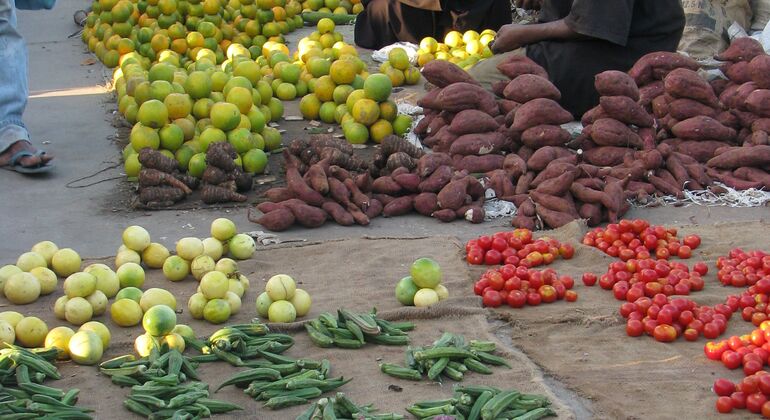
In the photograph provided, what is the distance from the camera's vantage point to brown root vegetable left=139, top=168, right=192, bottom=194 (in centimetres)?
588

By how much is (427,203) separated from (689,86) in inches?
83.9

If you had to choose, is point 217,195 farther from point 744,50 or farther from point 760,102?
point 744,50

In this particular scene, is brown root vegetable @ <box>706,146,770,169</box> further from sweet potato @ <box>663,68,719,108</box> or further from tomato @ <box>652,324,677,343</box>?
tomato @ <box>652,324,677,343</box>

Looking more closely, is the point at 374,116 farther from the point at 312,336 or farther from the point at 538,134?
the point at 312,336

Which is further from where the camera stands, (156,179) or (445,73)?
(445,73)

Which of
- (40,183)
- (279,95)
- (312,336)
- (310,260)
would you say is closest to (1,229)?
(40,183)

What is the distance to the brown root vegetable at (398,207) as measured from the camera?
579 centimetres

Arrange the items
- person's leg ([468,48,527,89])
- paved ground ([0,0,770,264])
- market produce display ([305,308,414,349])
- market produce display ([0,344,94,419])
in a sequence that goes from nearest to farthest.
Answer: market produce display ([0,344,94,419]), market produce display ([305,308,414,349]), paved ground ([0,0,770,264]), person's leg ([468,48,527,89])

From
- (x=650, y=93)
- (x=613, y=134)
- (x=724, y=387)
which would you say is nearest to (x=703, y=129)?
(x=650, y=93)

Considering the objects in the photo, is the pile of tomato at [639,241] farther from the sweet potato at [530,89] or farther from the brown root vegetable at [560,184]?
the sweet potato at [530,89]

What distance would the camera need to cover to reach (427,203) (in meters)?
5.74

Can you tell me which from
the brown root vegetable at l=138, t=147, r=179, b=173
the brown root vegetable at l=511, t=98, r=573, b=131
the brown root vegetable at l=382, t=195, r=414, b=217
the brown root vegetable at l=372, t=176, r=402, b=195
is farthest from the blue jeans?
the brown root vegetable at l=511, t=98, r=573, b=131

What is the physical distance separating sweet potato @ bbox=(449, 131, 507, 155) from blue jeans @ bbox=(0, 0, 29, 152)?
9.66 ft

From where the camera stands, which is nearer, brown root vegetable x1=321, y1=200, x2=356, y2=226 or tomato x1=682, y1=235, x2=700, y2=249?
tomato x1=682, y1=235, x2=700, y2=249
